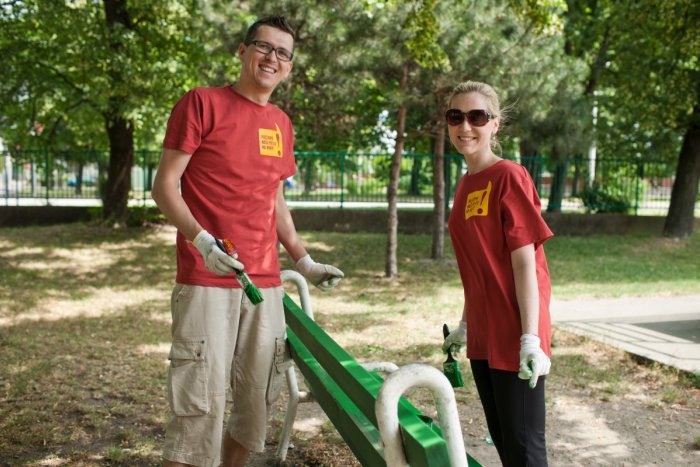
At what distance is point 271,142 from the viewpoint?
104 inches

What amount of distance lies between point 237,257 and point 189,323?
276 millimetres

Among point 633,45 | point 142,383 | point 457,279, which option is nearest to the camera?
point 142,383

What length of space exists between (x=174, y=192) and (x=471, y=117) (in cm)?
101

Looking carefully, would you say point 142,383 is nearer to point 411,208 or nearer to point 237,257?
point 237,257

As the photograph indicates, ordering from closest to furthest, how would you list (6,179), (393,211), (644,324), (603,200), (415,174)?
1. (644,324)
2. (393,211)
3. (603,200)
4. (415,174)
5. (6,179)

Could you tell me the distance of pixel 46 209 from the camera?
52.7 feet

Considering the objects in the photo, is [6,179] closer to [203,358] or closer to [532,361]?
[203,358]

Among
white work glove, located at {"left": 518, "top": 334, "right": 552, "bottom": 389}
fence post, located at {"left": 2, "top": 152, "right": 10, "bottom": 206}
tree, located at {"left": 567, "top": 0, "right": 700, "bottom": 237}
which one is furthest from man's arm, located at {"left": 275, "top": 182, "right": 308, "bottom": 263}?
fence post, located at {"left": 2, "top": 152, "right": 10, "bottom": 206}

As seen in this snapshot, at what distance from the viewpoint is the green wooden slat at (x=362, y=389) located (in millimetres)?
1525

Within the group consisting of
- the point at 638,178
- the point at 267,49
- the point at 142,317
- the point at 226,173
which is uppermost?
the point at 267,49

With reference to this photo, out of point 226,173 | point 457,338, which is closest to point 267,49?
point 226,173

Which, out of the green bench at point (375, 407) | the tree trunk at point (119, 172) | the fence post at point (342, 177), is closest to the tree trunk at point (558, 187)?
the fence post at point (342, 177)

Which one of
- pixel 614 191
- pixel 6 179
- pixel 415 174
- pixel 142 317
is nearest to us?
pixel 142 317

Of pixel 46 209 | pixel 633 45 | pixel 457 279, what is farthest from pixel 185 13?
pixel 633 45
